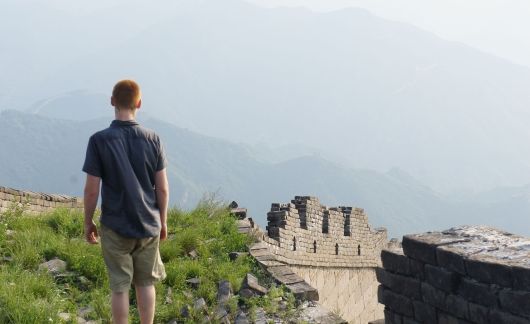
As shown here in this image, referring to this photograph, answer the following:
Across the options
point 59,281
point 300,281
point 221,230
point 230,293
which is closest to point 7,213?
point 59,281

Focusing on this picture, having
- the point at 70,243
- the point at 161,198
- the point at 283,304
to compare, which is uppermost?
the point at 161,198

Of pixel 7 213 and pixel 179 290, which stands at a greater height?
pixel 7 213

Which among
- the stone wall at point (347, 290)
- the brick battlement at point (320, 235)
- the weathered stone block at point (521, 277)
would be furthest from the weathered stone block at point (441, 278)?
the stone wall at point (347, 290)

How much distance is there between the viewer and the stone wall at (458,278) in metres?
3.82

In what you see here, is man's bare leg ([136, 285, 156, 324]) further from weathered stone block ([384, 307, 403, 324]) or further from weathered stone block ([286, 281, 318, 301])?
weathered stone block ([286, 281, 318, 301])

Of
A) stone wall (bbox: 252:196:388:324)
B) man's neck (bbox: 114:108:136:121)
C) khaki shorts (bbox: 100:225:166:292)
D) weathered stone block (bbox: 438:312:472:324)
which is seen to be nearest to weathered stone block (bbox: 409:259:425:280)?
weathered stone block (bbox: 438:312:472:324)

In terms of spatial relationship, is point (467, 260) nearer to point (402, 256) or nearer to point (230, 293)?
point (402, 256)

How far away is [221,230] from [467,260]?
16.0 ft

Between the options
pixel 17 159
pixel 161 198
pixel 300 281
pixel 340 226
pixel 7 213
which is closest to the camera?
pixel 161 198

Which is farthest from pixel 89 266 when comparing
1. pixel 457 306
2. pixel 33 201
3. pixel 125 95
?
pixel 457 306

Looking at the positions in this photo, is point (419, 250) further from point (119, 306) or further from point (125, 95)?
point (125, 95)

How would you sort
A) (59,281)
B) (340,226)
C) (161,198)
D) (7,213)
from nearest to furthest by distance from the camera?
(161,198), (59,281), (7,213), (340,226)

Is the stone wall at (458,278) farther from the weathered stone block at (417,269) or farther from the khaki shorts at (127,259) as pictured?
the khaki shorts at (127,259)

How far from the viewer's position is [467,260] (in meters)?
4.13
